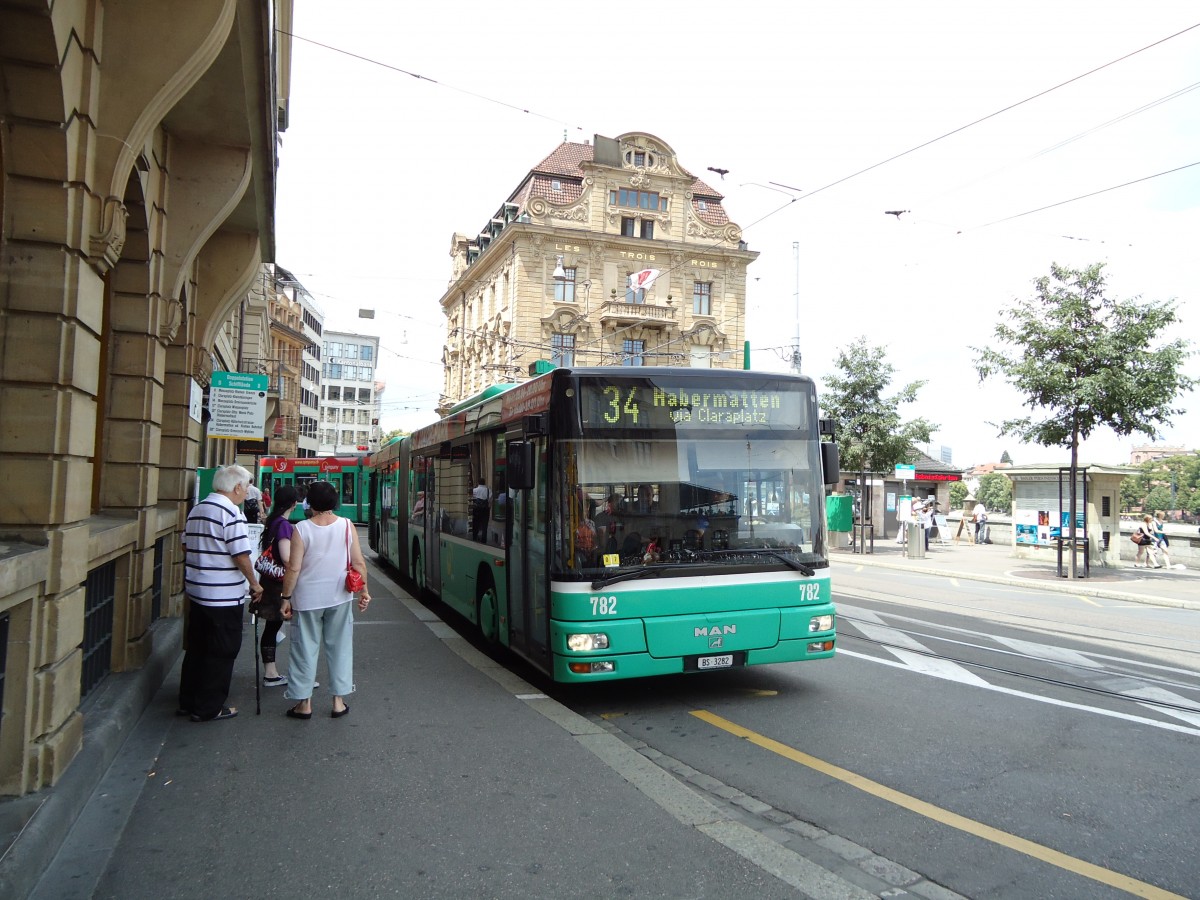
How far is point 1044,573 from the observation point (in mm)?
20344

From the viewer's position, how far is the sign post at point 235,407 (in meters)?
11.7

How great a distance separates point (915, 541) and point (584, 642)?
67.0 feet

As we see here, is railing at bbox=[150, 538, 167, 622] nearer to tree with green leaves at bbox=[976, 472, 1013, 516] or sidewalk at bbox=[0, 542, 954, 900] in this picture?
sidewalk at bbox=[0, 542, 954, 900]

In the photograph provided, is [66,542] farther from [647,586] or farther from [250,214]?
[250,214]

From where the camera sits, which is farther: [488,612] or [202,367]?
[202,367]

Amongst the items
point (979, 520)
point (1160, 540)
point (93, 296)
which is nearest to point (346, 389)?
point (979, 520)

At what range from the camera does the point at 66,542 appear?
4.30 metres

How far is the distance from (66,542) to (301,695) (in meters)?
2.32

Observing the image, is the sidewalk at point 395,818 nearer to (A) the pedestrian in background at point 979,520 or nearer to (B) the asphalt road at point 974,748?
(B) the asphalt road at point 974,748

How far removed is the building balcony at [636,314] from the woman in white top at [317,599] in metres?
43.7

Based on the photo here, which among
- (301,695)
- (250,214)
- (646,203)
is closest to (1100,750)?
(301,695)

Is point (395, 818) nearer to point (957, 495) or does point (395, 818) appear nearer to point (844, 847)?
point (844, 847)

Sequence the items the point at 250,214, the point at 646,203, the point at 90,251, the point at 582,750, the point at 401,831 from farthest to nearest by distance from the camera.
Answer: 1. the point at 646,203
2. the point at 250,214
3. the point at 582,750
4. the point at 90,251
5. the point at 401,831

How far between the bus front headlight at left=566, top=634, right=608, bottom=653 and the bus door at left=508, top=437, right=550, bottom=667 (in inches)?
13.8
